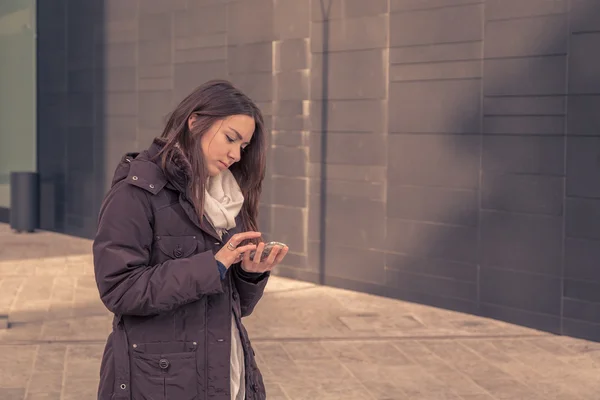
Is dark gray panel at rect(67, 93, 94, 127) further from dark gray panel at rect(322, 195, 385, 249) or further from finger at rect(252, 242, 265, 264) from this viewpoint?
finger at rect(252, 242, 265, 264)

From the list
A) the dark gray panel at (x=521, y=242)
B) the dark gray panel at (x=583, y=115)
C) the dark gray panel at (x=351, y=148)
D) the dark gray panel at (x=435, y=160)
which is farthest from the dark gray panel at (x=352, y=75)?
the dark gray panel at (x=583, y=115)

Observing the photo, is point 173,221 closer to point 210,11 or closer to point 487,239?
point 487,239

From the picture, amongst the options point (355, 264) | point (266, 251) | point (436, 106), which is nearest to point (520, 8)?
point (436, 106)

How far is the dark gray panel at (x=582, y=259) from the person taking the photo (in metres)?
8.82

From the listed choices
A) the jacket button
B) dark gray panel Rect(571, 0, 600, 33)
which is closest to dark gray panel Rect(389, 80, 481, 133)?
dark gray panel Rect(571, 0, 600, 33)

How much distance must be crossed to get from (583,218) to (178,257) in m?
6.33

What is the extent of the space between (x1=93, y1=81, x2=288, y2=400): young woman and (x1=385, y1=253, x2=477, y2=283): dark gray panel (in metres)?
6.94

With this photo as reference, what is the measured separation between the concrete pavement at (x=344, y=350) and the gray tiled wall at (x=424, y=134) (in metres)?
0.38

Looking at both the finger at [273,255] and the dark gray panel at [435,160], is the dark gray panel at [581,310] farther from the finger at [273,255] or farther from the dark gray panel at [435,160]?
the finger at [273,255]

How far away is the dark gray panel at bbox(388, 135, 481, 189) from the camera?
991 centimetres

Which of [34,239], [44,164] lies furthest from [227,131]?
[44,164]

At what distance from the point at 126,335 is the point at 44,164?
46.8 ft

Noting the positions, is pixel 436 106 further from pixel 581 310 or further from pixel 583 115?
pixel 581 310

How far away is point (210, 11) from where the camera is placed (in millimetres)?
13094
